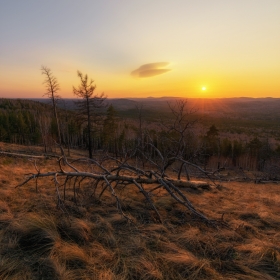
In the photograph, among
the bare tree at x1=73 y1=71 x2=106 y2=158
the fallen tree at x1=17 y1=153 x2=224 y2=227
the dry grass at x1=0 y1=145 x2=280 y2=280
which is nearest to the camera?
the dry grass at x1=0 y1=145 x2=280 y2=280

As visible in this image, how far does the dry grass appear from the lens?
2.23 m

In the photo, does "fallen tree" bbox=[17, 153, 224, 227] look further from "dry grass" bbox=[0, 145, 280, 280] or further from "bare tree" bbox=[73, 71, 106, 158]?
"bare tree" bbox=[73, 71, 106, 158]

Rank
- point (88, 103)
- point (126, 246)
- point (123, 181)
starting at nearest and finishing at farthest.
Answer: point (126, 246) → point (123, 181) → point (88, 103)

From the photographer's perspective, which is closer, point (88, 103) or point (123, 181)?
point (123, 181)

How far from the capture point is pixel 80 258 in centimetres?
236

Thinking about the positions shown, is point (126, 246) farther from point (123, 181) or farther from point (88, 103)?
point (88, 103)

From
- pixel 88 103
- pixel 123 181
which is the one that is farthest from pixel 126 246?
pixel 88 103

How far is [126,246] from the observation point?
276 cm

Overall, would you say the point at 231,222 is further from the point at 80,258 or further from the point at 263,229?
the point at 80,258

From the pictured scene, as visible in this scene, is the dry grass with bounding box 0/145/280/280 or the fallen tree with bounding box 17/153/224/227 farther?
the fallen tree with bounding box 17/153/224/227

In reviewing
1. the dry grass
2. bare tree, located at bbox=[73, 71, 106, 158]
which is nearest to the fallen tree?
the dry grass

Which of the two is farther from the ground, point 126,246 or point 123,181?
point 123,181

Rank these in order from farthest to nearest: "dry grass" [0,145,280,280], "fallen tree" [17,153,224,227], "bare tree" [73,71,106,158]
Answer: "bare tree" [73,71,106,158], "fallen tree" [17,153,224,227], "dry grass" [0,145,280,280]

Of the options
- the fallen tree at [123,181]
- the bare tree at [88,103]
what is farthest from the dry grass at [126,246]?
the bare tree at [88,103]
